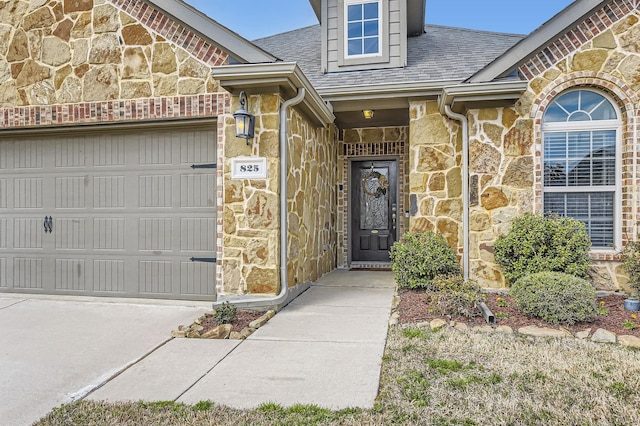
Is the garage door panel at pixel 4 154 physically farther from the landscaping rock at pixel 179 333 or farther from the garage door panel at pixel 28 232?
the landscaping rock at pixel 179 333

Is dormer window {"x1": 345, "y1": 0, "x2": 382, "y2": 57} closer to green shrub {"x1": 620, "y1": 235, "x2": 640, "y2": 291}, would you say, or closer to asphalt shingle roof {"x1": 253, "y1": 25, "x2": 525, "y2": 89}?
asphalt shingle roof {"x1": 253, "y1": 25, "x2": 525, "y2": 89}

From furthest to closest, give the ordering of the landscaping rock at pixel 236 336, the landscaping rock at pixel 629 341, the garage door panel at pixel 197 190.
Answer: the garage door panel at pixel 197 190 → the landscaping rock at pixel 236 336 → the landscaping rock at pixel 629 341

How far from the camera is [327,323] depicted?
4664 mm

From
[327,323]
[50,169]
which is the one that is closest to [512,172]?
[327,323]

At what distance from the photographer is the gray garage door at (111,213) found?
567 centimetres

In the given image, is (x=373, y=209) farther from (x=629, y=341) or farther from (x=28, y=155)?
(x=28, y=155)

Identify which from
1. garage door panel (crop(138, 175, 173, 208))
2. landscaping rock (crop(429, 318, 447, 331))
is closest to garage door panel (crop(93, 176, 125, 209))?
garage door panel (crop(138, 175, 173, 208))

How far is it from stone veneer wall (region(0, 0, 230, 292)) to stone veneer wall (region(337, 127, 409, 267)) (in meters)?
3.92

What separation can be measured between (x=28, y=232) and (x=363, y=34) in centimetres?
635

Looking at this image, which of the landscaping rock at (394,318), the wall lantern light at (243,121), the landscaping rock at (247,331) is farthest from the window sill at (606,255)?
the wall lantern light at (243,121)

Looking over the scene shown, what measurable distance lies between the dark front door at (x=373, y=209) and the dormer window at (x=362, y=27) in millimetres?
2286

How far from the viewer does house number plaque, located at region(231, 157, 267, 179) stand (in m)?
5.16

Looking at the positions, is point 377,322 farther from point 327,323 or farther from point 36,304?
point 36,304

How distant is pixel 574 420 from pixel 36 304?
6072 mm
